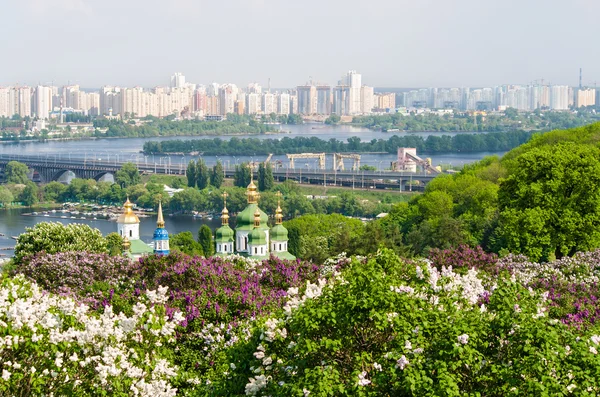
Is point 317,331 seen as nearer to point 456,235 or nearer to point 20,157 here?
point 456,235

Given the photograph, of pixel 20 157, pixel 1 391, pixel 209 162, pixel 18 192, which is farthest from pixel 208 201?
pixel 1 391

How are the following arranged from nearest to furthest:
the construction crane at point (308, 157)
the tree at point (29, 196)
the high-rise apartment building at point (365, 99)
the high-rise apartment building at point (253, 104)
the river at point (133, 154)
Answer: the tree at point (29, 196) → the construction crane at point (308, 157) → the river at point (133, 154) → the high-rise apartment building at point (253, 104) → the high-rise apartment building at point (365, 99)

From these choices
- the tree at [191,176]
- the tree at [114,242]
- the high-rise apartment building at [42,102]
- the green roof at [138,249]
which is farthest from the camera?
the high-rise apartment building at [42,102]

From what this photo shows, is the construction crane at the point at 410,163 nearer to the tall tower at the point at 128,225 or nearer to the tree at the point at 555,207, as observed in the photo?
the tall tower at the point at 128,225

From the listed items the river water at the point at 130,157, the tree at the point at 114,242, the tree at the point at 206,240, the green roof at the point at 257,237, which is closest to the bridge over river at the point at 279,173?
the river water at the point at 130,157

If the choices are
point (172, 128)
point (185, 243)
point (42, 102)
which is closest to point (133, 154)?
point (172, 128)

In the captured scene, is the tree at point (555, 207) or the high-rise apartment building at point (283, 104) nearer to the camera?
the tree at point (555, 207)

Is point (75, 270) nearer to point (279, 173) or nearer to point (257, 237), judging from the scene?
point (257, 237)
